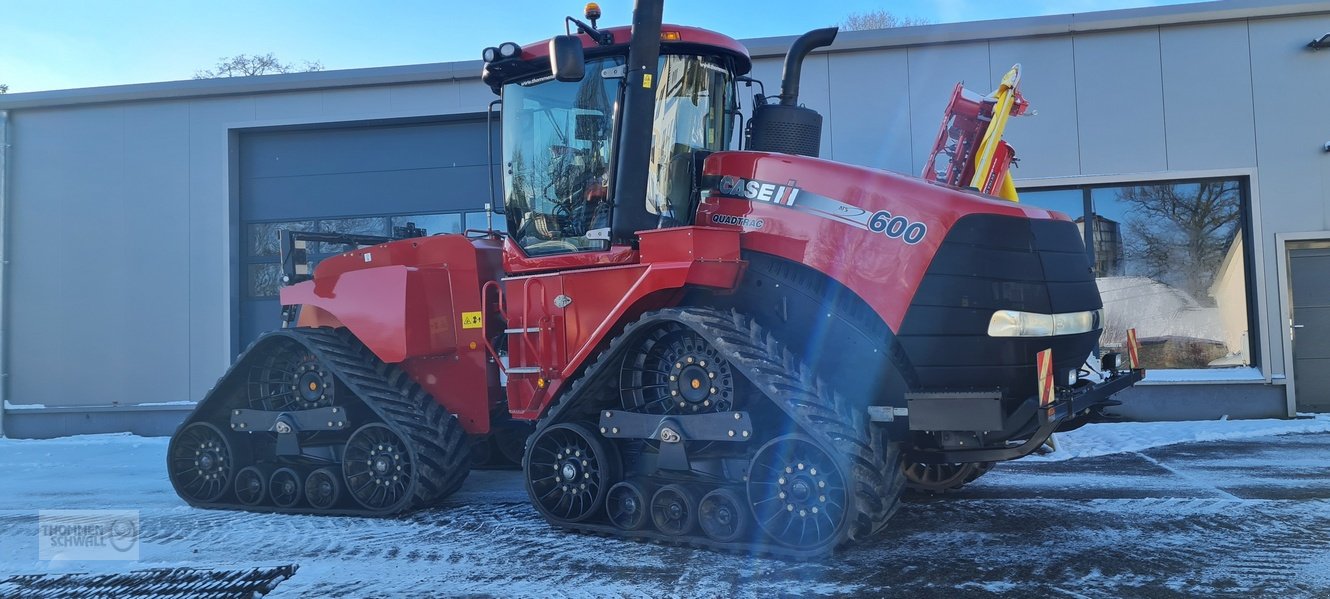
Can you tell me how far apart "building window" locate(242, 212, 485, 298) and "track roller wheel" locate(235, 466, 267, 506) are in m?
5.83

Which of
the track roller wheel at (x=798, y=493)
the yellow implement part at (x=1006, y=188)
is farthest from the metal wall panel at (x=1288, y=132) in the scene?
the track roller wheel at (x=798, y=493)

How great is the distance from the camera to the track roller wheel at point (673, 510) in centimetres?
498

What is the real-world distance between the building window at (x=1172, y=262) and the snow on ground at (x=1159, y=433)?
2.93 ft

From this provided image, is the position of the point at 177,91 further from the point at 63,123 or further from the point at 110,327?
the point at 110,327

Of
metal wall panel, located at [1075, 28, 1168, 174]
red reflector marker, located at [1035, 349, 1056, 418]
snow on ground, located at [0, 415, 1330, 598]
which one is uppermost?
metal wall panel, located at [1075, 28, 1168, 174]

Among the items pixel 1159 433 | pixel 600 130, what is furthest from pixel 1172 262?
pixel 600 130

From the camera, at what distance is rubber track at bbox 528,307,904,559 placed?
4434mm

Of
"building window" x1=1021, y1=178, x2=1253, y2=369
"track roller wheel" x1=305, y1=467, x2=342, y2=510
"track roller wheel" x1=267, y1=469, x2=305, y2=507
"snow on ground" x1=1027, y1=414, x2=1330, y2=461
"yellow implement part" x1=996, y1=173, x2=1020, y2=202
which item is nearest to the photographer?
"track roller wheel" x1=305, y1=467, x2=342, y2=510

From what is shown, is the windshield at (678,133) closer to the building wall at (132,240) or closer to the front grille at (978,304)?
the front grille at (978,304)

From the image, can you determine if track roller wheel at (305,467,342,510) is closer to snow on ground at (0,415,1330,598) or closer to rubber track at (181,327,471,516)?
rubber track at (181,327,471,516)

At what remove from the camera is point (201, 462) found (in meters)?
6.88

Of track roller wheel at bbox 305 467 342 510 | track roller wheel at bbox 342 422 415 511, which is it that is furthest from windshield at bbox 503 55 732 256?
track roller wheel at bbox 305 467 342 510

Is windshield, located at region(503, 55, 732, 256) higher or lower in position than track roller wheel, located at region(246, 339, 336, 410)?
higher

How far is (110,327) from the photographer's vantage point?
12.2 metres
